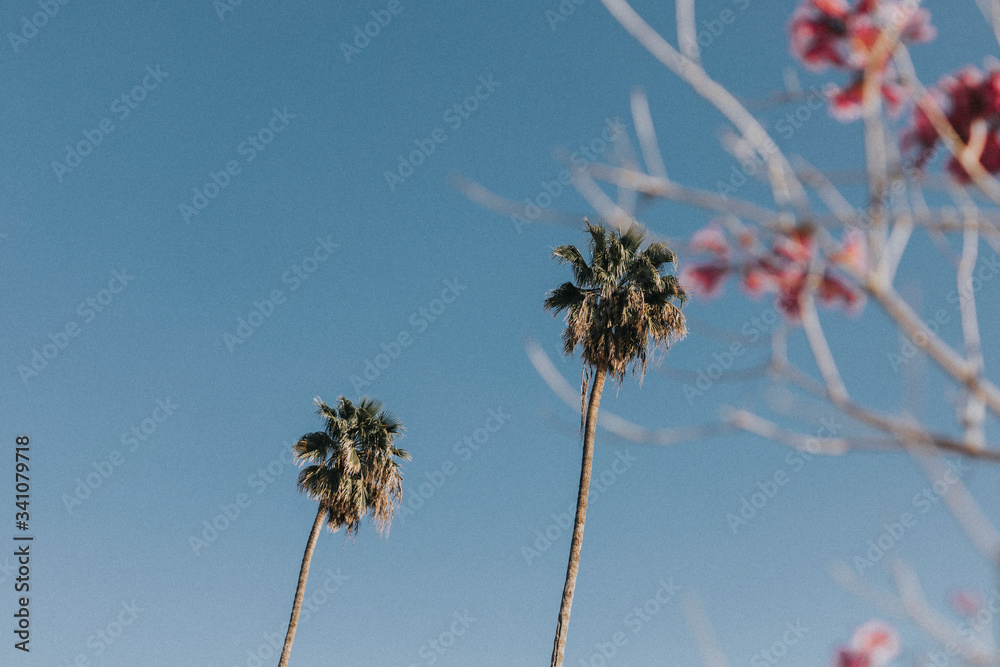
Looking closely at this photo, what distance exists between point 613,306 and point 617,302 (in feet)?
0.44

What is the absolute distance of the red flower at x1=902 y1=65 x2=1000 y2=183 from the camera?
6.55ft

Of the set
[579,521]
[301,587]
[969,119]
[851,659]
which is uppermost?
[301,587]

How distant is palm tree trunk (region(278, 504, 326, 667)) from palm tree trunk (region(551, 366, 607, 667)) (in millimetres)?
7338

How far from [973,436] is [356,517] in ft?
57.4

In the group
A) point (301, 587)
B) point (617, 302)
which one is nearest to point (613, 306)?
point (617, 302)

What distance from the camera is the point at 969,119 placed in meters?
2.04

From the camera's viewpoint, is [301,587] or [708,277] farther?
[301,587]

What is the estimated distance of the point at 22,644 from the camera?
55.6ft

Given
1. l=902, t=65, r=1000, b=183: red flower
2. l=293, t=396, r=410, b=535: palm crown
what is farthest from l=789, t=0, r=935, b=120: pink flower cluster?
l=293, t=396, r=410, b=535: palm crown

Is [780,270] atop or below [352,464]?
below

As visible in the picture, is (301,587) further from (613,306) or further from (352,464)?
(613,306)

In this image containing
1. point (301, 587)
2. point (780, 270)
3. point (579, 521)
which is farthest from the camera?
point (301, 587)

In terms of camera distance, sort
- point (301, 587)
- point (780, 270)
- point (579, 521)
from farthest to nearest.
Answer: point (301, 587) < point (579, 521) < point (780, 270)

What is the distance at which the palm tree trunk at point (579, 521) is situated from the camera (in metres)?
11.9
